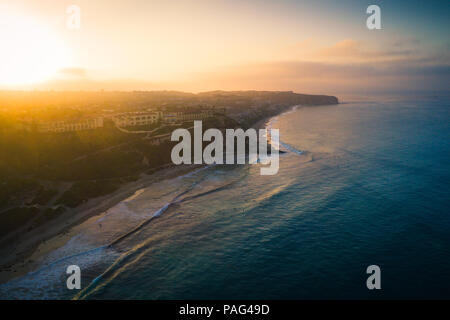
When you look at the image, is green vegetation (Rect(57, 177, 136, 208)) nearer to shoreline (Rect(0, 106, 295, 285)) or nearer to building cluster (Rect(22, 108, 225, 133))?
shoreline (Rect(0, 106, 295, 285))

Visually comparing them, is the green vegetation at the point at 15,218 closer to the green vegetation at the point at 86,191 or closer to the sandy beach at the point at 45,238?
the sandy beach at the point at 45,238

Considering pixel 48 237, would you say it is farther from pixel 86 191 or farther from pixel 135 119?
pixel 135 119

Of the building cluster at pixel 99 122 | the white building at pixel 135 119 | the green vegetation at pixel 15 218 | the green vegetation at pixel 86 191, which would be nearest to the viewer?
the green vegetation at pixel 15 218

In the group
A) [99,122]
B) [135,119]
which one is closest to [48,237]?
[99,122]

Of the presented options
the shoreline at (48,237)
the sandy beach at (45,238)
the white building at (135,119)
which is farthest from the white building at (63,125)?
the sandy beach at (45,238)

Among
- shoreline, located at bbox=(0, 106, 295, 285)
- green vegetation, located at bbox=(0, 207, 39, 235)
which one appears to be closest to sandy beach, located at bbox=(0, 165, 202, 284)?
shoreline, located at bbox=(0, 106, 295, 285)

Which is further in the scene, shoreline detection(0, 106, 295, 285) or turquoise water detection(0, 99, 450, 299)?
shoreline detection(0, 106, 295, 285)
